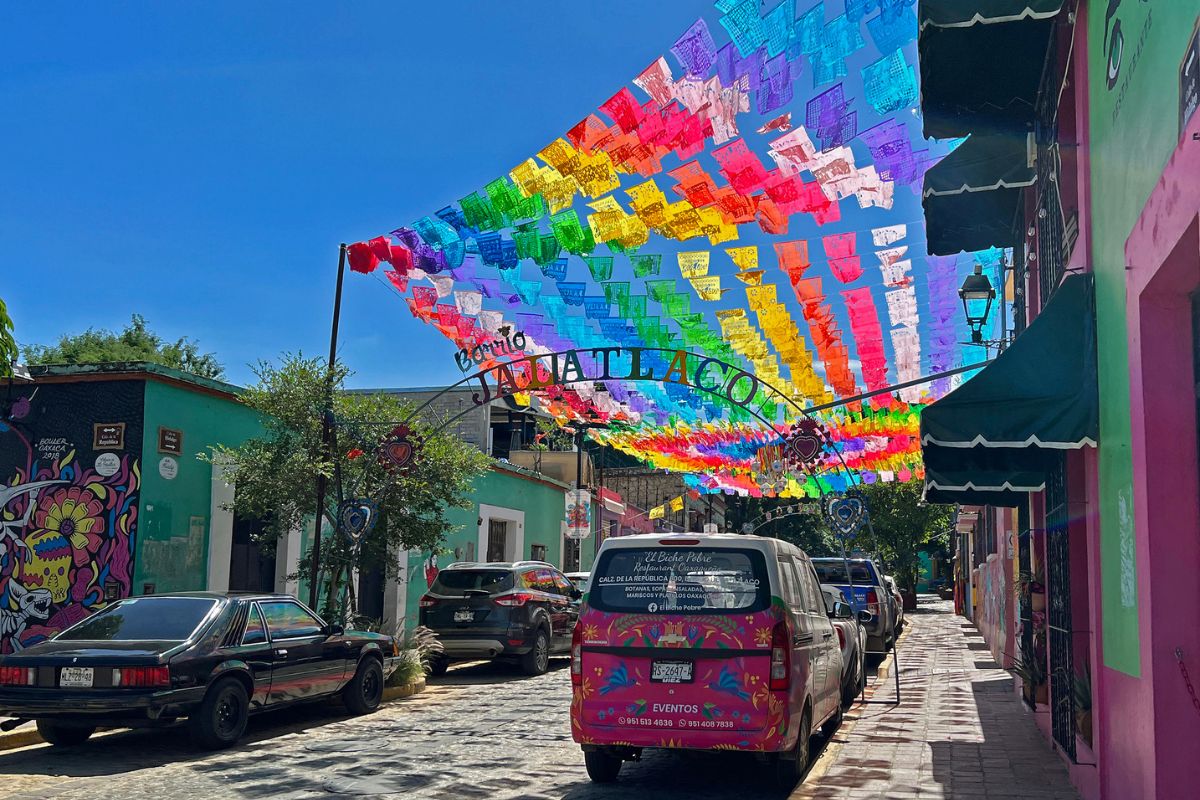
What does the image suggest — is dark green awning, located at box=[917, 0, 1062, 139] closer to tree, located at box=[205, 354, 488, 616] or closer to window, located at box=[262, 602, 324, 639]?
window, located at box=[262, 602, 324, 639]

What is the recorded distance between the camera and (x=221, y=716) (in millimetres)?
10758

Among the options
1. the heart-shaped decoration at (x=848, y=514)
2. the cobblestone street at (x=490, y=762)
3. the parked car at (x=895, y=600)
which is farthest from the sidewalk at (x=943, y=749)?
the parked car at (x=895, y=600)

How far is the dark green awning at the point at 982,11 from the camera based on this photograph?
8289mm

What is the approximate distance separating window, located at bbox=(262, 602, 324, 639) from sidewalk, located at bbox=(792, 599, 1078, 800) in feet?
19.0

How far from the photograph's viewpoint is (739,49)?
442 inches

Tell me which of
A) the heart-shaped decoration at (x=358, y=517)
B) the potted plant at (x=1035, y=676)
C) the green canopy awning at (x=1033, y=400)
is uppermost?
the green canopy awning at (x=1033, y=400)

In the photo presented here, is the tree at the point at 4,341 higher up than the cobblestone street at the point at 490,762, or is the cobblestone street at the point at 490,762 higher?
the tree at the point at 4,341

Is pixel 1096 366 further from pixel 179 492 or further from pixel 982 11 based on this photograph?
pixel 179 492

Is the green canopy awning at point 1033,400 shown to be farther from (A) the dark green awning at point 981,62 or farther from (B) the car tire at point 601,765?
(B) the car tire at point 601,765

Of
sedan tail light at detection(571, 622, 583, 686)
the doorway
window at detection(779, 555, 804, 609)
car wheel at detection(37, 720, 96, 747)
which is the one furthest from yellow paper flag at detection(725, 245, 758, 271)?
the doorway

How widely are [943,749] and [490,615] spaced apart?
8.84 meters

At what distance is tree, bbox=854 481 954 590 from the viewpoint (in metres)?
52.3

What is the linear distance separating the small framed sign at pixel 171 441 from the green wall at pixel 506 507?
5.76 metres

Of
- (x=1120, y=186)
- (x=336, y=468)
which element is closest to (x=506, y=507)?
(x=336, y=468)
